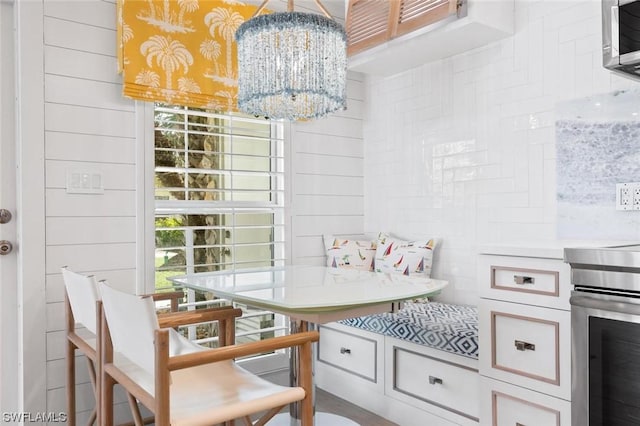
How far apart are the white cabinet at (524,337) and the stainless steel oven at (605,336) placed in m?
0.08

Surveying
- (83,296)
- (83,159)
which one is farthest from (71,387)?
(83,159)

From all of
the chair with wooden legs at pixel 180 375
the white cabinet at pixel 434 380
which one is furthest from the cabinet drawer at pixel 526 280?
the chair with wooden legs at pixel 180 375

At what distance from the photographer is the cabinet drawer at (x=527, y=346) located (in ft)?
6.10

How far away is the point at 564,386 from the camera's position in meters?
1.85

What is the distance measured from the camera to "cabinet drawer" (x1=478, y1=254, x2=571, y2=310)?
73.7 inches

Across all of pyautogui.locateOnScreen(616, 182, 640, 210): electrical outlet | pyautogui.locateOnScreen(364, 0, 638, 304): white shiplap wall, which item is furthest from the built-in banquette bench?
pyautogui.locateOnScreen(616, 182, 640, 210): electrical outlet

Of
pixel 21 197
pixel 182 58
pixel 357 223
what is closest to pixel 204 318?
pixel 21 197

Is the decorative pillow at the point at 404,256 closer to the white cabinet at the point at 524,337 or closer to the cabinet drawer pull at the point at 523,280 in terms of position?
the white cabinet at the point at 524,337

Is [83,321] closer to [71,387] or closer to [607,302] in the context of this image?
[71,387]

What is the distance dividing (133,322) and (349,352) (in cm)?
180

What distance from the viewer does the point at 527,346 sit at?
1.98 metres

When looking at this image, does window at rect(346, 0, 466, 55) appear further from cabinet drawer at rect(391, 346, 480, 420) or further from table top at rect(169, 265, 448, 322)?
cabinet drawer at rect(391, 346, 480, 420)

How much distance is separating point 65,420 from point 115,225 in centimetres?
101

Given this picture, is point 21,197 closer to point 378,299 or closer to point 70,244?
point 70,244
